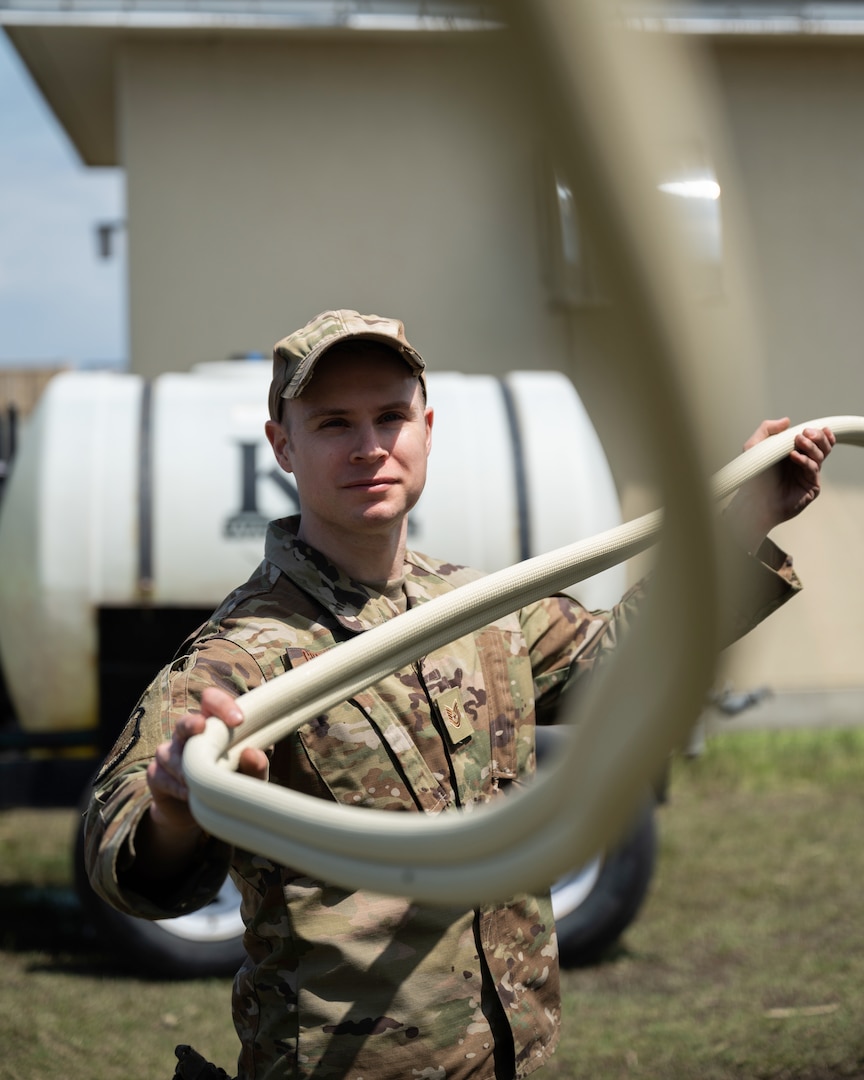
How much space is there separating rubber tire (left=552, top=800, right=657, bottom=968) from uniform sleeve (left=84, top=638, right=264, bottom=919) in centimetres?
351

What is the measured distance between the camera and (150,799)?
1694 mm

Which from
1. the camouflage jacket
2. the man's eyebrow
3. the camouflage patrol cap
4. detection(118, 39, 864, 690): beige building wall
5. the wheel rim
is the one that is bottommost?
the wheel rim

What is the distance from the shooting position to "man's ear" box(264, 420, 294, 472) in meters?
2.22

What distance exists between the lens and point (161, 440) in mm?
5156

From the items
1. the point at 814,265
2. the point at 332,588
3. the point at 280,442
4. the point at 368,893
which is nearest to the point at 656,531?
the point at 368,893

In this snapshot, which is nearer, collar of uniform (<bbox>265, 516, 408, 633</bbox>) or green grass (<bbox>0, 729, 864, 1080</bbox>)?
collar of uniform (<bbox>265, 516, 408, 633</bbox>)

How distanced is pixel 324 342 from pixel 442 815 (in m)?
1.01

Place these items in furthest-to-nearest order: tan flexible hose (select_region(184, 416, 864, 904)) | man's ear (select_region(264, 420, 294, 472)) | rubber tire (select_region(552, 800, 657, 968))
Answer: rubber tire (select_region(552, 800, 657, 968)) → man's ear (select_region(264, 420, 294, 472)) → tan flexible hose (select_region(184, 416, 864, 904))

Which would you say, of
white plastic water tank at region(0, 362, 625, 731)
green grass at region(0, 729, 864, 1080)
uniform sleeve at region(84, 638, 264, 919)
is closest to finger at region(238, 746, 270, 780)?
uniform sleeve at region(84, 638, 264, 919)

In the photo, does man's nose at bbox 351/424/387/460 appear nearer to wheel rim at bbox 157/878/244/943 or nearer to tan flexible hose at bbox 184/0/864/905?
tan flexible hose at bbox 184/0/864/905

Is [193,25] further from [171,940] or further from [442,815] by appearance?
[442,815]

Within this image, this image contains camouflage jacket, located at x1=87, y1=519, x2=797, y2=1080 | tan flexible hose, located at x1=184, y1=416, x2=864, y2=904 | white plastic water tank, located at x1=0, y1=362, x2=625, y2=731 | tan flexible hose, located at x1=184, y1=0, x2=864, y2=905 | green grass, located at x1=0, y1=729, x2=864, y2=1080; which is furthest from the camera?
white plastic water tank, located at x1=0, y1=362, x2=625, y2=731

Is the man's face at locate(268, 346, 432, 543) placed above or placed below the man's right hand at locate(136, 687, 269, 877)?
above

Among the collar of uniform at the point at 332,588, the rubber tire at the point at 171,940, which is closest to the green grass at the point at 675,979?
the rubber tire at the point at 171,940
